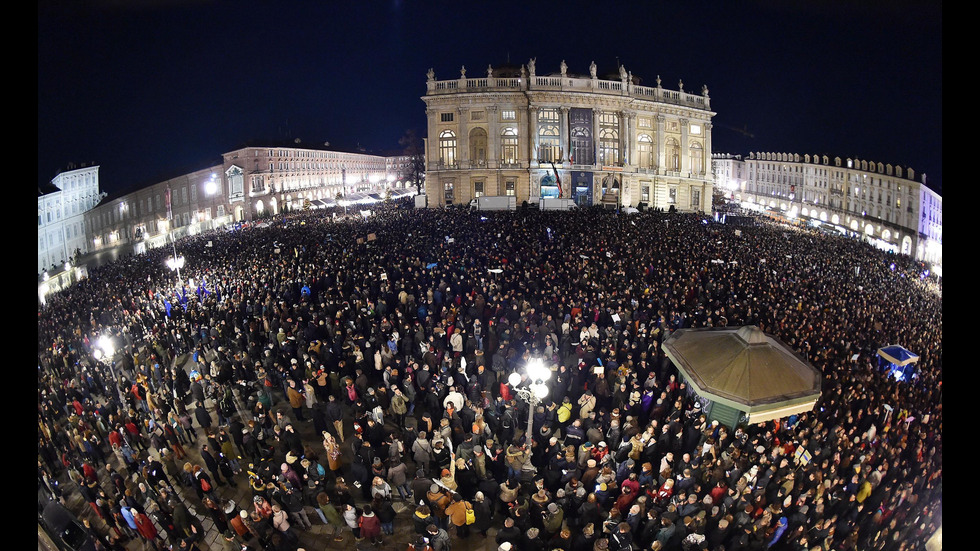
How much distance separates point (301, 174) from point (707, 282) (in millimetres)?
62210

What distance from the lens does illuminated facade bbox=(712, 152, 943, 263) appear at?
39.0 m

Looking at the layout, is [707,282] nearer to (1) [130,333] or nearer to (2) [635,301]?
(2) [635,301]

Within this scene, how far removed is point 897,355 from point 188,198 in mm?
48906

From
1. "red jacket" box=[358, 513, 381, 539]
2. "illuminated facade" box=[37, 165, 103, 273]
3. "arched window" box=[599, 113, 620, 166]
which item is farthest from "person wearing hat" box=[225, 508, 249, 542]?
"arched window" box=[599, 113, 620, 166]

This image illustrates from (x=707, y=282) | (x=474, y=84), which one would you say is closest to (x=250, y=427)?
(x=707, y=282)

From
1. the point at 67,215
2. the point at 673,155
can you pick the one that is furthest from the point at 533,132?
the point at 67,215

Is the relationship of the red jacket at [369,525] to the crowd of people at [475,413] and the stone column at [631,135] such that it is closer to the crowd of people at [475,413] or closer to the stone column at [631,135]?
the crowd of people at [475,413]

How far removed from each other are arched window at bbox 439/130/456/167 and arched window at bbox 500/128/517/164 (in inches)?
171

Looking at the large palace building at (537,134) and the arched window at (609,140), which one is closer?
the large palace building at (537,134)

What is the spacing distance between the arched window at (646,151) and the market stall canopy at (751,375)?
39684mm

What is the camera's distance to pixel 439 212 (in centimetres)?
3144

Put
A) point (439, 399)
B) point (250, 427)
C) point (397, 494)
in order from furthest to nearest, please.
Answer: point (439, 399) → point (250, 427) → point (397, 494)

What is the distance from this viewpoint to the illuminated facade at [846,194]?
3903cm

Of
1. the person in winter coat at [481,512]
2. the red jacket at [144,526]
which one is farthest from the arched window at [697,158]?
the red jacket at [144,526]
